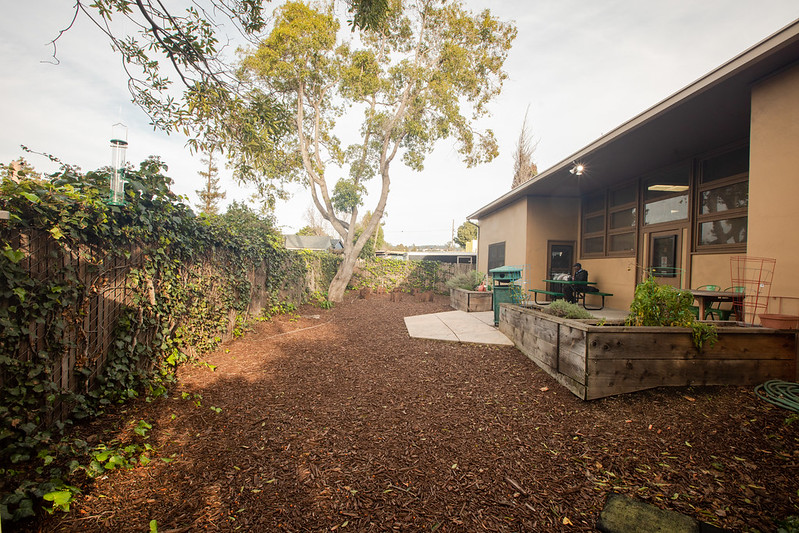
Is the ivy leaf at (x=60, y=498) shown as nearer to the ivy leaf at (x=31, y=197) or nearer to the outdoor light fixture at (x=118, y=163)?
the ivy leaf at (x=31, y=197)

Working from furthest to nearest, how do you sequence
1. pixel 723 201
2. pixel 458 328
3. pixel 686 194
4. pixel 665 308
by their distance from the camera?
pixel 458 328 < pixel 686 194 < pixel 723 201 < pixel 665 308

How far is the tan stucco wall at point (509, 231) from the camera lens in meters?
9.63

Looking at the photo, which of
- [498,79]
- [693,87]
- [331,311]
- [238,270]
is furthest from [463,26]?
[238,270]

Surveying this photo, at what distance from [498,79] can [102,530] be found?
15.1m

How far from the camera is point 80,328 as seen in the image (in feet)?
8.05

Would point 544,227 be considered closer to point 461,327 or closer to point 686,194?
point 686,194

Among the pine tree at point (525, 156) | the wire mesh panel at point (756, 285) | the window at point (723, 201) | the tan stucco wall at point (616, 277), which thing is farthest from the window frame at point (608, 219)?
the pine tree at point (525, 156)

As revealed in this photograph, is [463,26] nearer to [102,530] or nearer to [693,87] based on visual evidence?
[693,87]

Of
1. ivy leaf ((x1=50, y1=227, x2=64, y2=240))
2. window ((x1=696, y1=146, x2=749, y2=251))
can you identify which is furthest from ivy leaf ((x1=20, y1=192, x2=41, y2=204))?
window ((x1=696, y1=146, x2=749, y2=251))

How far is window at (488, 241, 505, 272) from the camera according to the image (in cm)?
1143

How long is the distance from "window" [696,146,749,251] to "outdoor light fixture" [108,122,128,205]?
777cm

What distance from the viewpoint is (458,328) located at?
6.25 metres

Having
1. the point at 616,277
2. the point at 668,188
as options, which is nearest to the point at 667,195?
the point at 668,188

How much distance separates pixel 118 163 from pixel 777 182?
20.7ft
